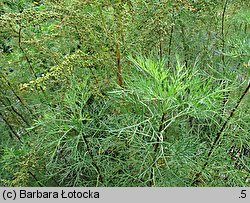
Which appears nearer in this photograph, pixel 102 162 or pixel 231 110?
pixel 231 110

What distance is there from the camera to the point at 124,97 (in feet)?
5.98

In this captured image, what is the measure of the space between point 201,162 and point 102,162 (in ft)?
1.68

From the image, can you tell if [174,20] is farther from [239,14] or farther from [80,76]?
[80,76]

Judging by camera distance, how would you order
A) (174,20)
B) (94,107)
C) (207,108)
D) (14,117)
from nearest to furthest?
(207,108)
(94,107)
(174,20)
(14,117)

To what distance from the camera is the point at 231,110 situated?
1925mm

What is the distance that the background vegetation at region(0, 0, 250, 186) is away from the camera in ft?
5.82

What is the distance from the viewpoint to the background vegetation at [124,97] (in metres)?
1.78

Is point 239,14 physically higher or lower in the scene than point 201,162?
higher

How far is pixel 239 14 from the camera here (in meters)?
2.18

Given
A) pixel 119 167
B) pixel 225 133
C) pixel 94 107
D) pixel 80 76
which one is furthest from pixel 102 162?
pixel 225 133
